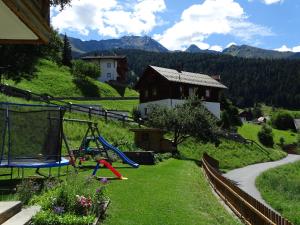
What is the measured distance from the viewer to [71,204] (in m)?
9.95

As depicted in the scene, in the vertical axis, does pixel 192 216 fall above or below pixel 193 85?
below

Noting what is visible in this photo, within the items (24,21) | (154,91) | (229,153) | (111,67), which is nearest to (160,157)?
(229,153)

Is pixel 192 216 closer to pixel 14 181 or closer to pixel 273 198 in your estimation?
pixel 14 181

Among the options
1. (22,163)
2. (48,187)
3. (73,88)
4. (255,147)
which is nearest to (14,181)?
(22,163)

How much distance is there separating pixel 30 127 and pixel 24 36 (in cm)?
721

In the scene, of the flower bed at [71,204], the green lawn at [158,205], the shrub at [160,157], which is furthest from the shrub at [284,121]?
the flower bed at [71,204]

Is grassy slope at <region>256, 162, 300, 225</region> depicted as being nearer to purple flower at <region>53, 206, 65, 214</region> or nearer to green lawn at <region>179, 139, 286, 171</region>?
green lawn at <region>179, 139, 286, 171</region>

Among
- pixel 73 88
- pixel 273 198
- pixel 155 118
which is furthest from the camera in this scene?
pixel 73 88

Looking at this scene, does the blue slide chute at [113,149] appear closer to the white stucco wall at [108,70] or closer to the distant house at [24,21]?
the distant house at [24,21]

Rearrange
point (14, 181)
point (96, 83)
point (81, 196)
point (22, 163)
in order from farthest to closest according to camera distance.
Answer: point (96, 83)
point (14, 181)
point (22, 163)
point (81, 196)

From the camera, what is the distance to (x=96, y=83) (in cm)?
9244

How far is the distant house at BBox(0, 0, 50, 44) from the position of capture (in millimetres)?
6285

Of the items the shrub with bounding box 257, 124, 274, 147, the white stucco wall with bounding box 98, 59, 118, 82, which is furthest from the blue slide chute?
the white stucco wall with bounding box 98, 59, 118, 82

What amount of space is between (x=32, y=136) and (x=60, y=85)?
220 ft
